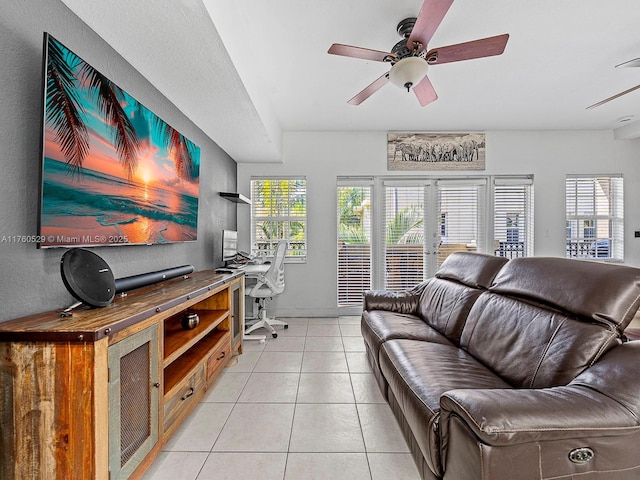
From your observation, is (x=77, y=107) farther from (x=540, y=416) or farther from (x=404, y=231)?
(x=404, y=231)

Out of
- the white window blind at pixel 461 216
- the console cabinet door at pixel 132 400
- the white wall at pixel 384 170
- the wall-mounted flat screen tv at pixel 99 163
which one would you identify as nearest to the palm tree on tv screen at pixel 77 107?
the wall-mounted flat screen tv at pixel 99 163

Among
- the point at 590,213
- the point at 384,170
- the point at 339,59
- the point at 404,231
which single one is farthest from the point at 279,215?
the point at 590,213

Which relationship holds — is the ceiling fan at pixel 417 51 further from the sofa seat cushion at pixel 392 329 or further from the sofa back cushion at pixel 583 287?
the sofa seat cushion at pixel 392 329

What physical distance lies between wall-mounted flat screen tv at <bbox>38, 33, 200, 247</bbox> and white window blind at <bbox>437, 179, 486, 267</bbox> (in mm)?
3702

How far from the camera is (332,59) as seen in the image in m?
2.66

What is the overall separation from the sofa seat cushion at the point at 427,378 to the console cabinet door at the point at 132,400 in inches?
48.7

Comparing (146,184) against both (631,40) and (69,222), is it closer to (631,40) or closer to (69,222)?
(69,222)

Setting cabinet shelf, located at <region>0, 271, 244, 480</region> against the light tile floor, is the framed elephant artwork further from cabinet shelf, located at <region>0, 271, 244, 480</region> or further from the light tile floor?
cabinet shelf, located at <region>0, 271, 244, 480</region>

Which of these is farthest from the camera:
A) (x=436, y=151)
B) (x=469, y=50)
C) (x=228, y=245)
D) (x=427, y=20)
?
(x=436, y=151)

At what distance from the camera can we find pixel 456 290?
7.98ft

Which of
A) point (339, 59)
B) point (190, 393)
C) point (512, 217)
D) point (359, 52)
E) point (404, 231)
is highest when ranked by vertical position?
point (339, 59)

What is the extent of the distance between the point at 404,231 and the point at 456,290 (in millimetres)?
2185

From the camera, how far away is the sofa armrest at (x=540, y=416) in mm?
904

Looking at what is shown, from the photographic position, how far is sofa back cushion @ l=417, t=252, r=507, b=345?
2209 mm
